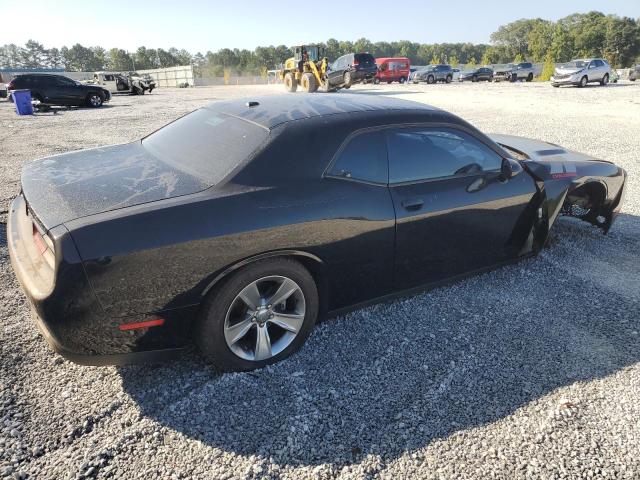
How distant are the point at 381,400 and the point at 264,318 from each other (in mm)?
802

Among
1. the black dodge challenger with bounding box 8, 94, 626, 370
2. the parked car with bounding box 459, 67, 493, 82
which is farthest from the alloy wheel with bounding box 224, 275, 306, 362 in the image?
the parked car with bounding box 459, 67, 493, 82

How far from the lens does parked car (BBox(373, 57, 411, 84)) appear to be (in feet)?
124

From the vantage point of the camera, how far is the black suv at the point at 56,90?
57.8ft

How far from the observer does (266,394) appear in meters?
2.40

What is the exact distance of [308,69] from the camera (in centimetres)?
2511

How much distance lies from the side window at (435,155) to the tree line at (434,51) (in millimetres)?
65309

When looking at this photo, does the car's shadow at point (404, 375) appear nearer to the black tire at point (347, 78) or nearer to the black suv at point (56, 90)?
the black suv at point (56, 90)

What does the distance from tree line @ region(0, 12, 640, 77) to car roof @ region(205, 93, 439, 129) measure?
6552 centimetres

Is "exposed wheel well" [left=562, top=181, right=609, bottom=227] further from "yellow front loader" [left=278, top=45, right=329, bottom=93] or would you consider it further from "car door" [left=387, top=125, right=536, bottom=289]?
"yellow front loader" [left=278, top=45, right=329, bottom=93]

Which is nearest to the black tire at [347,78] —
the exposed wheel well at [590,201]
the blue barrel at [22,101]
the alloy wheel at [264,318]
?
the blue barrel at [22,101]

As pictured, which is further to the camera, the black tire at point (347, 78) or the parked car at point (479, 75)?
the parked car at point (479, 75)

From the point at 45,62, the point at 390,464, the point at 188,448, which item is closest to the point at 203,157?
the point at 188,448

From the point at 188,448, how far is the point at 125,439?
316 mm

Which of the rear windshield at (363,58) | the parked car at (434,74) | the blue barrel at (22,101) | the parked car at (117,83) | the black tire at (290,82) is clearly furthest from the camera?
the parked car at (434,74)
